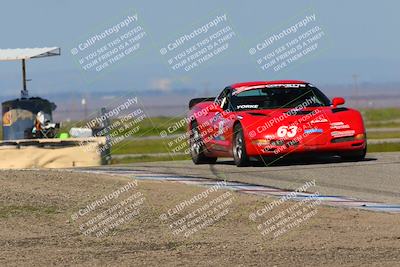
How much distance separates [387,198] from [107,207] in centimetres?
348

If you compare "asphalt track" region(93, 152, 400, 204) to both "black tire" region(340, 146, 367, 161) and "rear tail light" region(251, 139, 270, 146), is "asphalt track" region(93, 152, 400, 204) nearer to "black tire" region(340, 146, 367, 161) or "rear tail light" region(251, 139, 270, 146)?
"black tire" region(340, 146, 367, 161)

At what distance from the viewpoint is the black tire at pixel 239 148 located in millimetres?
17500

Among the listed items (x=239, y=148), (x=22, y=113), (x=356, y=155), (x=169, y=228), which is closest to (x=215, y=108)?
(x=239, y=148)

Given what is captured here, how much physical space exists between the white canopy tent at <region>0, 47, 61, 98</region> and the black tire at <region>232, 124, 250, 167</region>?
836 cm

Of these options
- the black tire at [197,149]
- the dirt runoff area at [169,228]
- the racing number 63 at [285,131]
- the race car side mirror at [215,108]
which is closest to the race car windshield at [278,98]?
the race car side mirror at [215,108]

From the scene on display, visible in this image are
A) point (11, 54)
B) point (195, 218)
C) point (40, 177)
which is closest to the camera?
point (195, 218)

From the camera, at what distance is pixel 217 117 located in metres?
18.5

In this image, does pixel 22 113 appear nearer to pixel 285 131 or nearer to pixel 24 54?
pixel 24 54

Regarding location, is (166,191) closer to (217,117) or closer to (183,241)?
(183,241)

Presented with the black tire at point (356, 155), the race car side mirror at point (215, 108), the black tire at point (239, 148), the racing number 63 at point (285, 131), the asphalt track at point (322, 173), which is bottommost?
the asphalt track at point (322, 173)

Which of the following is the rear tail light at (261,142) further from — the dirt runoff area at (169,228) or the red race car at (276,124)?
the dirt runoff area at (169,228)

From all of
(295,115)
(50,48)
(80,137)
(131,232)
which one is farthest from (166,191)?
(50,48)

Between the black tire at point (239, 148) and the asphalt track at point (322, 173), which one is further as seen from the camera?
the black tire at point (239, 148)

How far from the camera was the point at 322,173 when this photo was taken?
1619 cm
